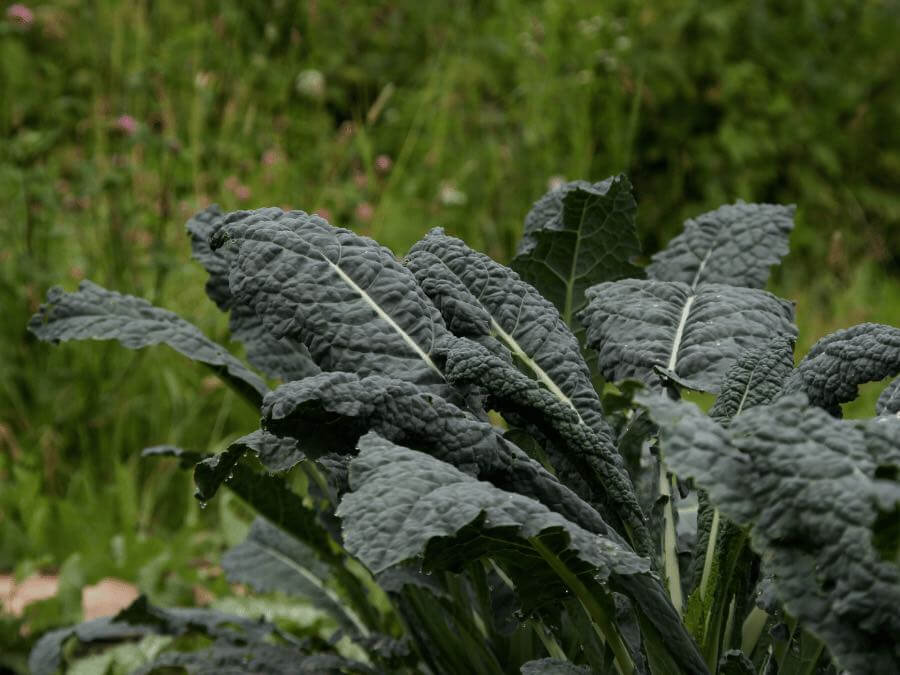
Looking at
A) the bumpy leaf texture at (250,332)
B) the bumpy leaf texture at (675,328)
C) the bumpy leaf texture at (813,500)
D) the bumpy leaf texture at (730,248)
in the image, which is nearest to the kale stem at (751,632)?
the bumpy leaf texture at (675,328)

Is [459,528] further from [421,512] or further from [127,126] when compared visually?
[127,126]

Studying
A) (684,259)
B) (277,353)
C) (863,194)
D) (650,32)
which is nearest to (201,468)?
(277,353)

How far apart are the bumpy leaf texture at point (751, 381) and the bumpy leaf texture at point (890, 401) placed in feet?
0.39

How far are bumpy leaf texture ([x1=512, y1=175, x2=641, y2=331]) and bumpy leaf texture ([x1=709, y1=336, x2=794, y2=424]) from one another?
1.10 ft

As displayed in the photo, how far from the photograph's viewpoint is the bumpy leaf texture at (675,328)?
134cm

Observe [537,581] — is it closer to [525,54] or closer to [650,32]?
[525,54]

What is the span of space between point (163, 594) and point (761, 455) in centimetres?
165

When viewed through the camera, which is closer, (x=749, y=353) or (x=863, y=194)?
(x=749, y=353)

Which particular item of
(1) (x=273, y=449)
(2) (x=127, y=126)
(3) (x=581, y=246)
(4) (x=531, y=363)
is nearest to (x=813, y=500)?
(4) (x=531, y=363)

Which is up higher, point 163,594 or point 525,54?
point 525,54

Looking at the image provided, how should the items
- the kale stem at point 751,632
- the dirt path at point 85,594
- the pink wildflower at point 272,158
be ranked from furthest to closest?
the pink wildflower at point 272,158 < the dirt path at point 85,594 < the kale stem at point 751,632

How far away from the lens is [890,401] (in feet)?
3.75

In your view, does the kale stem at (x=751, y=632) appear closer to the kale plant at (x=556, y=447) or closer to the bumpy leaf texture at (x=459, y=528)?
the kale plant at (x=556, y=447)

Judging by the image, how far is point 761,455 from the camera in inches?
35.5
